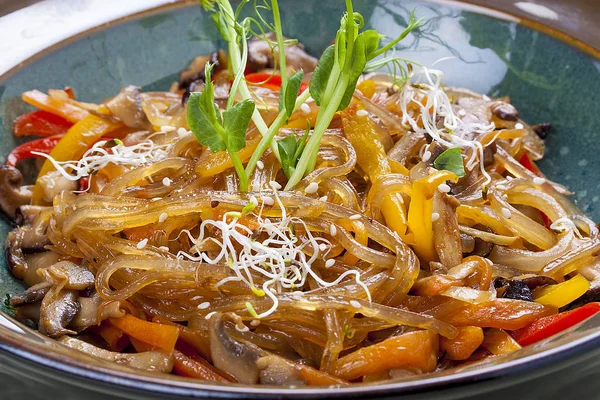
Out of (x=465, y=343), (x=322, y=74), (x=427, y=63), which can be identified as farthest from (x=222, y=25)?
(x=465, y=343)

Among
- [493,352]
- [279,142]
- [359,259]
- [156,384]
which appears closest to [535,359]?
[493,352]

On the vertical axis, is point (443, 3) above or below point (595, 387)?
above

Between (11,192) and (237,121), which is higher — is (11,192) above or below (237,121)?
below

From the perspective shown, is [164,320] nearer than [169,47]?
Yes

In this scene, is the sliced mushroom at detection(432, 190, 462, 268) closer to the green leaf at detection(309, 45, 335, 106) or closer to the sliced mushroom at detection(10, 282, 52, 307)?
the green leaf at detection(309, 45, 335, 106)

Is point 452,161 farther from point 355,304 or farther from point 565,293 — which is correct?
point 355,304

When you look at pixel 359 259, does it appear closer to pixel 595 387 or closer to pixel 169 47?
pixel 595 387
